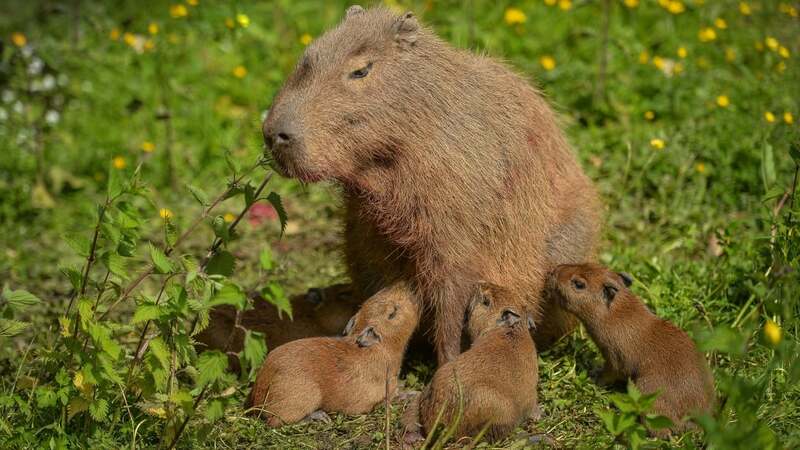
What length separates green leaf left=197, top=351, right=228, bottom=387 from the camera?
10.3 feet

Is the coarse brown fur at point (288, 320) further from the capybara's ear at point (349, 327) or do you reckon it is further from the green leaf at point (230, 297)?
the green leaf at point (230, 297)

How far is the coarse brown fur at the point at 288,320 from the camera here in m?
4.43

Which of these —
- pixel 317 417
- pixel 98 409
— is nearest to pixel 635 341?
pixel 317 417

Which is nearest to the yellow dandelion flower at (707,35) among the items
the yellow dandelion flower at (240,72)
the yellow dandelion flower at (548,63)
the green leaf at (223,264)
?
the yellow dandelion flower at (548,63)

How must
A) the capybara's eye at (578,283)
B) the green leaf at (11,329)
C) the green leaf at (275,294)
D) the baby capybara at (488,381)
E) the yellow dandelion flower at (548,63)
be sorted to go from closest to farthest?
1. the green leaf at (275,294)
2. the green leaf at (11,329)
3. the baby capybara at (488,381)
4. the capybara's eye at (578,283)
5. the yellow dandelion flower at (548,63)

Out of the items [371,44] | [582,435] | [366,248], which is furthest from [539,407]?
[371,44]

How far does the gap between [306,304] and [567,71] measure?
3264 mm

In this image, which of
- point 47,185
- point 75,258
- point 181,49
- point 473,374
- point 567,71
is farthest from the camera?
point 181,49

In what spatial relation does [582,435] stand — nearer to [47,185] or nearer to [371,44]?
[371,44]

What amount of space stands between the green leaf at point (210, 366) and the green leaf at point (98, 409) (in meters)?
0.50

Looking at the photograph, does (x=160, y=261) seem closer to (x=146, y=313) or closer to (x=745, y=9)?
(x=146, y=313)

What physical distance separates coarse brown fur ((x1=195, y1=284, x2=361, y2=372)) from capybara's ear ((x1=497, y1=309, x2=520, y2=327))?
0.92 metres

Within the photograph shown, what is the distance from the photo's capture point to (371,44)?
4.03 metres

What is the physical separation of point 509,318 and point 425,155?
0.76m
